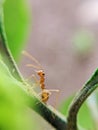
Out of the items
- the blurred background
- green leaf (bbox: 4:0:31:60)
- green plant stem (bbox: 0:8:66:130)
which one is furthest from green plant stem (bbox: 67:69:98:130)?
the blurred background

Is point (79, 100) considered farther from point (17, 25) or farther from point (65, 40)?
point (65, 40)

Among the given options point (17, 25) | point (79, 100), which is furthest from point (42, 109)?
point (17, 25)

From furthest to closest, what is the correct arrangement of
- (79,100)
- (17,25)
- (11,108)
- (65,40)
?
(65,40) → (17,25) → (79,100) → (11,108)

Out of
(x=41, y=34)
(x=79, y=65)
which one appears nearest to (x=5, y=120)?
(x=79, y=65)

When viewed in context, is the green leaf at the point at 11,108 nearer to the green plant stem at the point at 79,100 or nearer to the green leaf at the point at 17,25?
the green plant stem at the point at 79,100

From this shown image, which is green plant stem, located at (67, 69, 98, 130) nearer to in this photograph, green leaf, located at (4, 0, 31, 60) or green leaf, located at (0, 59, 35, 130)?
green leaf, located at (0, 59, 35, 130)
